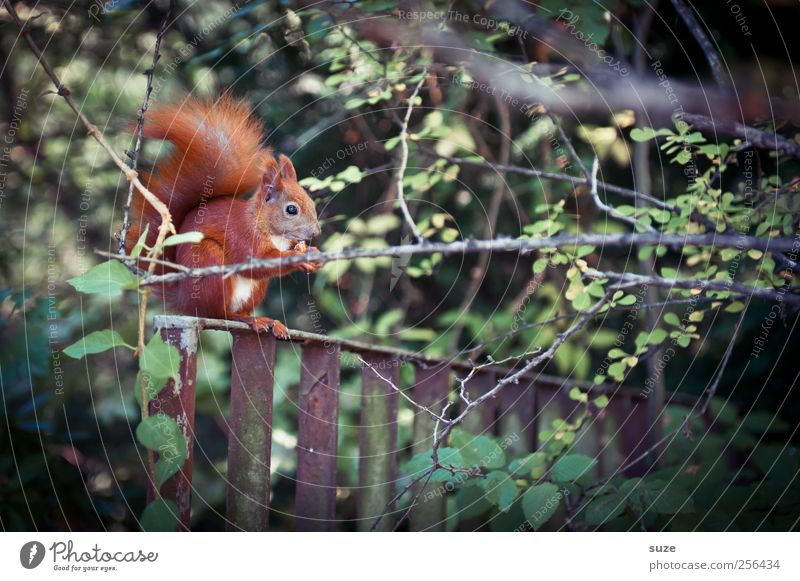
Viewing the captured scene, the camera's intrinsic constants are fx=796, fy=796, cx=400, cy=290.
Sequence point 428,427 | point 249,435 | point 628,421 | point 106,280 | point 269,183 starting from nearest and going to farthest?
point 106,280
point 249,435
point 269,183
point 428,427
point 628,421

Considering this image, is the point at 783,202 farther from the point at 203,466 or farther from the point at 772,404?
the point at 203,466

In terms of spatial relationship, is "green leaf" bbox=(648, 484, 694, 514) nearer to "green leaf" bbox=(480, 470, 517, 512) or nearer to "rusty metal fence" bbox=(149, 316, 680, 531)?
"green leaf" bbox=(480, 470, 517, 512)

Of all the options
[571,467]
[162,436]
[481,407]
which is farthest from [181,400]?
[481,407]

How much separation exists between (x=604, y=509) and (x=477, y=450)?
0.58 ft

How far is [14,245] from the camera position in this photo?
1381 mm

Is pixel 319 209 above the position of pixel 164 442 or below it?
above

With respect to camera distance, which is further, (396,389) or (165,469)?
(396,389)

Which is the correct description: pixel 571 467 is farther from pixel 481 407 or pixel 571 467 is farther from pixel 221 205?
pixel 221 205

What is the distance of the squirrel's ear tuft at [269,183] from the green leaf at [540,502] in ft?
1.59

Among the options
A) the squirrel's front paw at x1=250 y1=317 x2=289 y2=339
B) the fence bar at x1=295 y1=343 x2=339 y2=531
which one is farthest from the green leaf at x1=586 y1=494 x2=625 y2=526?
the squirrel's front paw at x1=250 y1=317 x2=289 y2=339

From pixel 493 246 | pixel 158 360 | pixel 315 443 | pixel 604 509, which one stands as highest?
pixel 493 246

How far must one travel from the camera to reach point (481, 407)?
1315 millimetres
